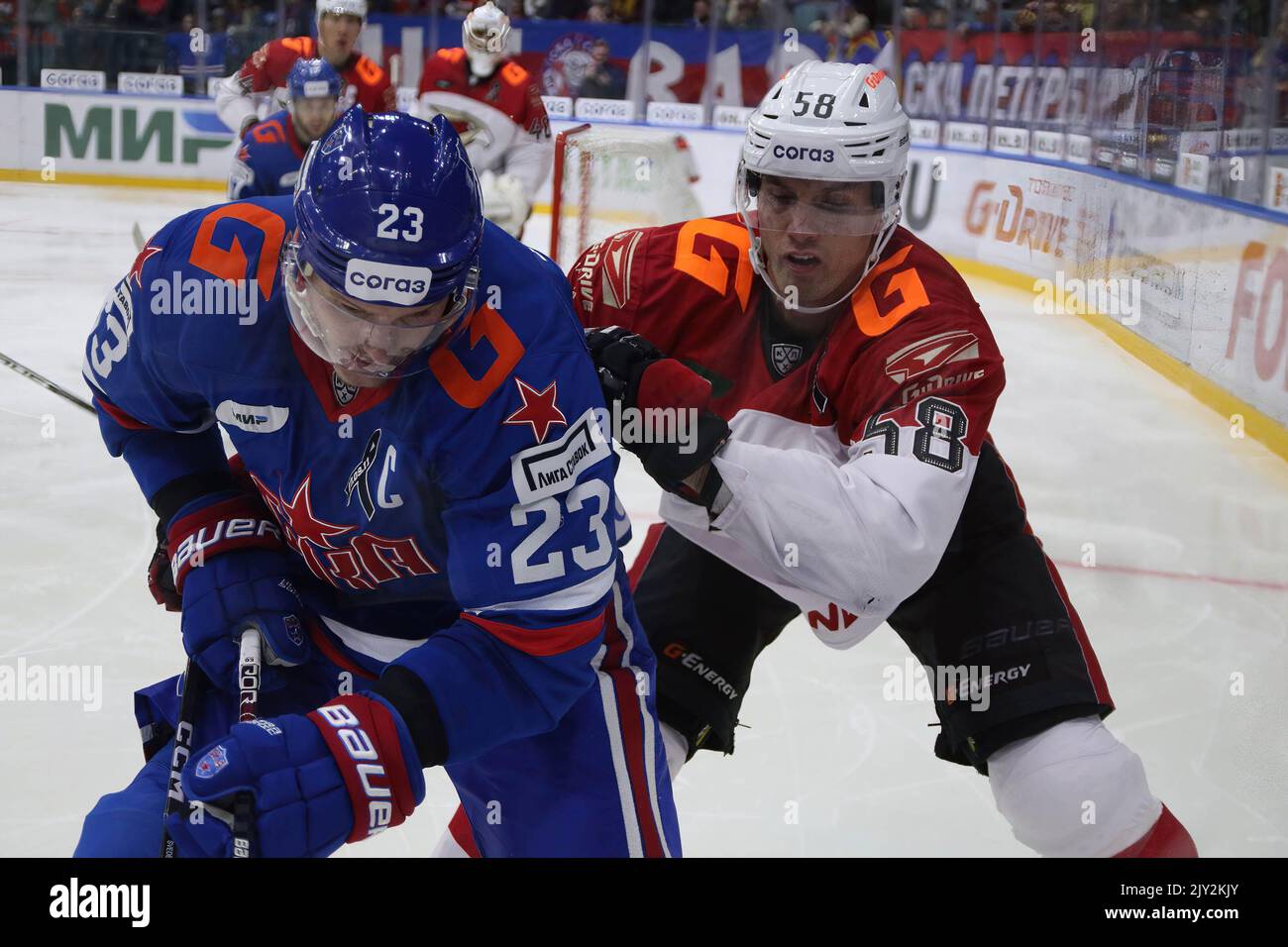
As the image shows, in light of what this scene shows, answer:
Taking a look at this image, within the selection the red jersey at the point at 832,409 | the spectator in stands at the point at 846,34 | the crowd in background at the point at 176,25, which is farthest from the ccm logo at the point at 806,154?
the crowd in background at the point at 176,25

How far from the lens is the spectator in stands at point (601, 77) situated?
36.7ft

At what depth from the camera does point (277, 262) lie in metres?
1.71

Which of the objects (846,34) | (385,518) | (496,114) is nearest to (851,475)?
(385,518)

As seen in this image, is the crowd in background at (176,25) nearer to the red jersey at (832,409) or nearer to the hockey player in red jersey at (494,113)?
the hockey player in red jersey at (494,113)

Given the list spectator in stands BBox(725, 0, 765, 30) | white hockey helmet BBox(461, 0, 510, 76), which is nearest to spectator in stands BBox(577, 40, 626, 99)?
spectator in stands BBox(725, 0, 765, 30)

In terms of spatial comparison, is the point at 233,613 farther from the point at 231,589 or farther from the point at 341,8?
the point at 341,8

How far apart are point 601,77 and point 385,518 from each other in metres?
10.0

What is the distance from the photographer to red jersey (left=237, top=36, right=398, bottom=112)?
289 inches

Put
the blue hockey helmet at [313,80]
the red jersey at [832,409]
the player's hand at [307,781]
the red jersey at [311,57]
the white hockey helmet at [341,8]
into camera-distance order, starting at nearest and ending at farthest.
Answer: the player's hand at [307,781] < the red jersey at [832,409] < the blue hockey helmet at [313,80] < the white hockey helmet at [341,8] < the red jersey at [311,57]

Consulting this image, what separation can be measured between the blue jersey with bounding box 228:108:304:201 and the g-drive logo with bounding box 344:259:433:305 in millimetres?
4552

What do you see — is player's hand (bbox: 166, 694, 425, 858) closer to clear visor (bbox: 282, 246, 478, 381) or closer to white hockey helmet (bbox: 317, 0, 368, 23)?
clear visor (bbox: 282, 246, 478, 381)

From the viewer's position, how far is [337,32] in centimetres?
695

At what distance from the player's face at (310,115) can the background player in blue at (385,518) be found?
4.16 m
